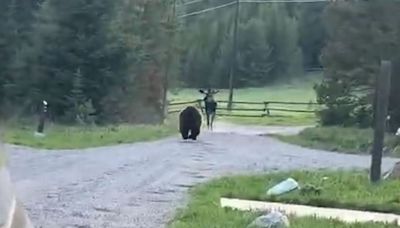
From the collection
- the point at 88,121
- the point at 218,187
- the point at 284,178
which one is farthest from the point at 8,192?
the point at 88,121

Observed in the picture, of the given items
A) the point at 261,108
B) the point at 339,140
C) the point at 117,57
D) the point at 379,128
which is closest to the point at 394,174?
the point at 379,128

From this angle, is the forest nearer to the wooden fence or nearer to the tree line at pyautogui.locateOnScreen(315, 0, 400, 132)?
the tree line at pyautogui.locateOnScreen(315, 0, 400, 132)

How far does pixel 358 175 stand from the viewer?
14.2 meters

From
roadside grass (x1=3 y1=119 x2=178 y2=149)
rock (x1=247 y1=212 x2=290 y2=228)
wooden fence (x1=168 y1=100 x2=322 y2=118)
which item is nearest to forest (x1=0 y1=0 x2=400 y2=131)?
roadside grass (x1=3 y1=119 x2=178 y2=149)

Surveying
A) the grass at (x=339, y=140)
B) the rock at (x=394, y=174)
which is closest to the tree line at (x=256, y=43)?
the grass at (x=339, y=140)

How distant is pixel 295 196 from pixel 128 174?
11.6 feet

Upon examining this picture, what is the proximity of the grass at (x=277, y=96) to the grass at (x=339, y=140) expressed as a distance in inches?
552

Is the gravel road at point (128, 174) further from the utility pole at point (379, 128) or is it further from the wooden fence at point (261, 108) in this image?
the wooden fence at point (261, 108)

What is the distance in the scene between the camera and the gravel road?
938 cm

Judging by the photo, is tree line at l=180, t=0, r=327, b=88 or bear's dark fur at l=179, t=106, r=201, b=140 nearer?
bear's dark fur at l=179, t=106, r=201, b=140

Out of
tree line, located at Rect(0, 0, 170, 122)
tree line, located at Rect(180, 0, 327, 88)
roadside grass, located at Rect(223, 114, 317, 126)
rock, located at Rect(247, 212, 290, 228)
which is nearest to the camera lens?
rock, located at Rect(247, 212, 290, 228)

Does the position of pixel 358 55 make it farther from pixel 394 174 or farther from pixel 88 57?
pixel 394 174

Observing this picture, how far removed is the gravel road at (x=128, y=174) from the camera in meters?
9.38

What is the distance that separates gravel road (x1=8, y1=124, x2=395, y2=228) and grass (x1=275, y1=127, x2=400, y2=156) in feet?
8.51
